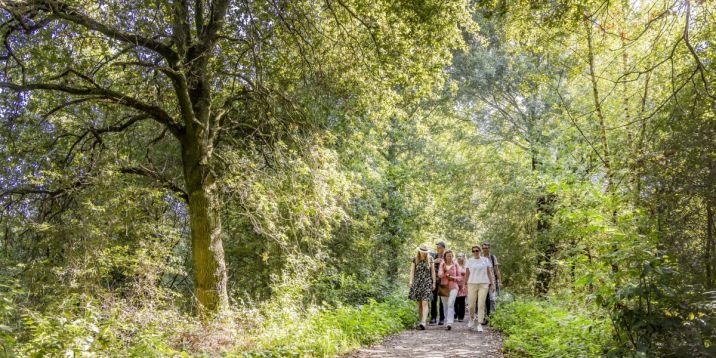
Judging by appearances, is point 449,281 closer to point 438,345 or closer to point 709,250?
point 438,345

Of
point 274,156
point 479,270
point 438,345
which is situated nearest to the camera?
point 438,345

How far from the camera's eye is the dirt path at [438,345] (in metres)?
8.15

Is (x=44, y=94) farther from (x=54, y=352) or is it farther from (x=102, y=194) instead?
(x=54, y=352)

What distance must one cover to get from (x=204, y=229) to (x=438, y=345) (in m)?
4.80

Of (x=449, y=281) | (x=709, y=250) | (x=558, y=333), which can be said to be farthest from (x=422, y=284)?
(x=709, y=250)

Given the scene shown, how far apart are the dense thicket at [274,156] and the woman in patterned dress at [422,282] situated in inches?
28.2

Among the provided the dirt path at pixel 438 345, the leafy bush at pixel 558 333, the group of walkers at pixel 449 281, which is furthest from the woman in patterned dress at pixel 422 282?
the leafy bush at pixel 558 333

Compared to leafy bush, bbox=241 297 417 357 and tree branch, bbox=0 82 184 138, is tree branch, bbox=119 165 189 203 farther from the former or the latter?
leafy bush, bbox=241 297 417 357

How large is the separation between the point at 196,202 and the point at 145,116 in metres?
1.98

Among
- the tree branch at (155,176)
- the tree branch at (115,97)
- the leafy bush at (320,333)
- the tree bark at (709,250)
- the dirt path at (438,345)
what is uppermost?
the tree branch at (115,97)

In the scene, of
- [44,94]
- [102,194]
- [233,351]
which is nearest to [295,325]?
[233,351]

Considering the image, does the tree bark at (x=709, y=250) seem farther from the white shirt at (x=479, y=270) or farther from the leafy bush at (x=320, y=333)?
the white shirt at (x=479, y=270)

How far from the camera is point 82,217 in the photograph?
9.63 meters

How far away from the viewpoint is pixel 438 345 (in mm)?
9031
